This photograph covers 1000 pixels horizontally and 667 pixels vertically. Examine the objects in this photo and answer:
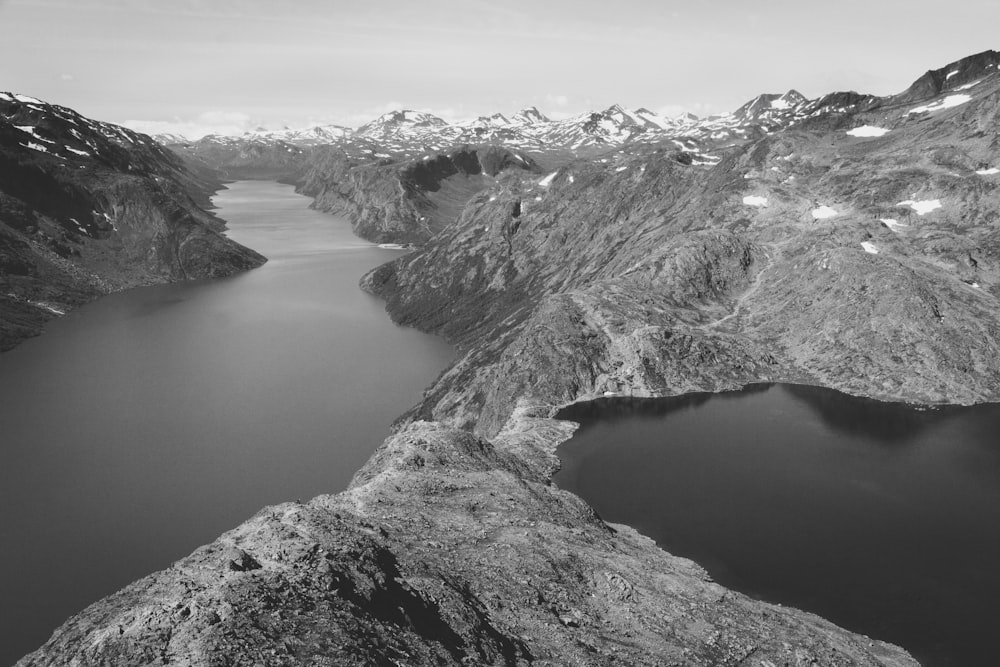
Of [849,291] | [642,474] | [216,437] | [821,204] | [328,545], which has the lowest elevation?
[216,437]

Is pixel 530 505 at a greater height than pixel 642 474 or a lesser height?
greater

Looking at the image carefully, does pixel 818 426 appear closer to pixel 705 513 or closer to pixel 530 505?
pixel 705 513

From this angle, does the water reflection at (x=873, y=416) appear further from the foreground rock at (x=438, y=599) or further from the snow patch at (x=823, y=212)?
the snow patch at (x=823, y=212)

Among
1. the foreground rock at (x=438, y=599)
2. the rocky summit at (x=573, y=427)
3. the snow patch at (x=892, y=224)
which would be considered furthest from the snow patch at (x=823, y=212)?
the foreground rock at (x=438, y=599)

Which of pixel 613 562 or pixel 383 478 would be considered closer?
pixel 613 562

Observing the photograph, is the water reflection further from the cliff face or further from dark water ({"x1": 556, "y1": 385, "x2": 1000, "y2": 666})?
the cliff face

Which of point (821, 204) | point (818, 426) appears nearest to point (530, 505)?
point (818, 426)
